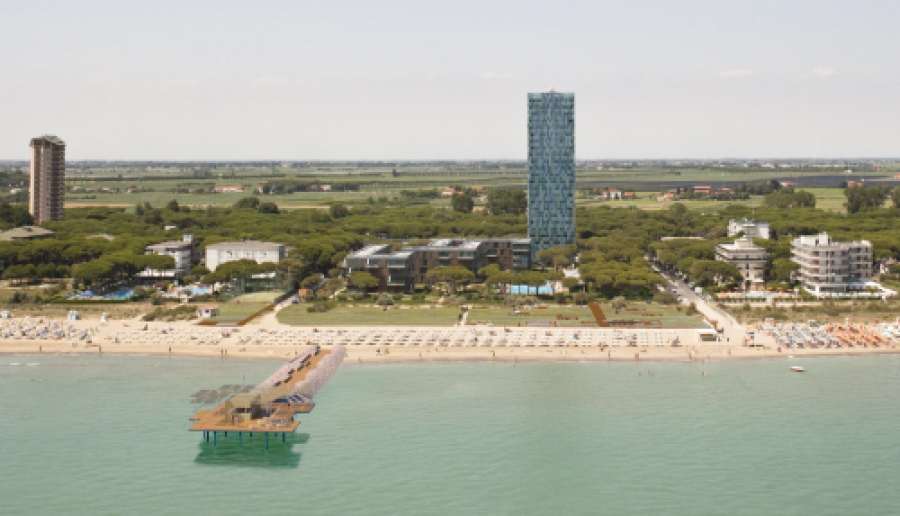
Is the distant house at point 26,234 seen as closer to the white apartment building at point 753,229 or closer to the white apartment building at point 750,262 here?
the white apartment building at point 750,262

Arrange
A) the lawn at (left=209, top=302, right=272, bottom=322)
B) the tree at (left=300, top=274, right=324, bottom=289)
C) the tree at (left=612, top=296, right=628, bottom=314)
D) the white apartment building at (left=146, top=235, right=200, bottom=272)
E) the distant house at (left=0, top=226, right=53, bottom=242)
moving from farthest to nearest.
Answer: the distant house at (left=0, top=226, right=53, bottom=242) → the white apartment building at (left=146, top=235, right=200, bottom=272) → the tree at (left=300, top=274, right=324, bottom=289) → the tree at (left=612, top=296, right=628, bottom=314) → the lawn at (left=209, top=302, right=272, bottom=322)

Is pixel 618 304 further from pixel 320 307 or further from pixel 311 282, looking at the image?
pixel 311 282

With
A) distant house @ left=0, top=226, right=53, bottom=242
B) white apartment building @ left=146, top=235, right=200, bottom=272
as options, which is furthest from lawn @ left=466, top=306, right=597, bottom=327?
distant house @ left=0, top=226, right=53, bottom=242

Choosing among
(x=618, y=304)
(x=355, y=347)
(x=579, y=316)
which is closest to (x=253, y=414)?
(x=355, y=347)

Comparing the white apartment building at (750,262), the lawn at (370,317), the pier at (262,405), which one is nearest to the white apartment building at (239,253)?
the lawn at (370,317)

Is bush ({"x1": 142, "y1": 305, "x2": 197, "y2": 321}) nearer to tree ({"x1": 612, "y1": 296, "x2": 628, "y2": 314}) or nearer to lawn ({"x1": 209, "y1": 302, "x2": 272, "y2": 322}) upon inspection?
lawn ({"x1": 209, "y1": 302, "x2": 272, "y2": 322})

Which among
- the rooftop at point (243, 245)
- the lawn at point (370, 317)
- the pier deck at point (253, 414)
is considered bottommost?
the pier deck at point (253, 414)

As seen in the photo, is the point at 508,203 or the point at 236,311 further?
the point at 508,203
